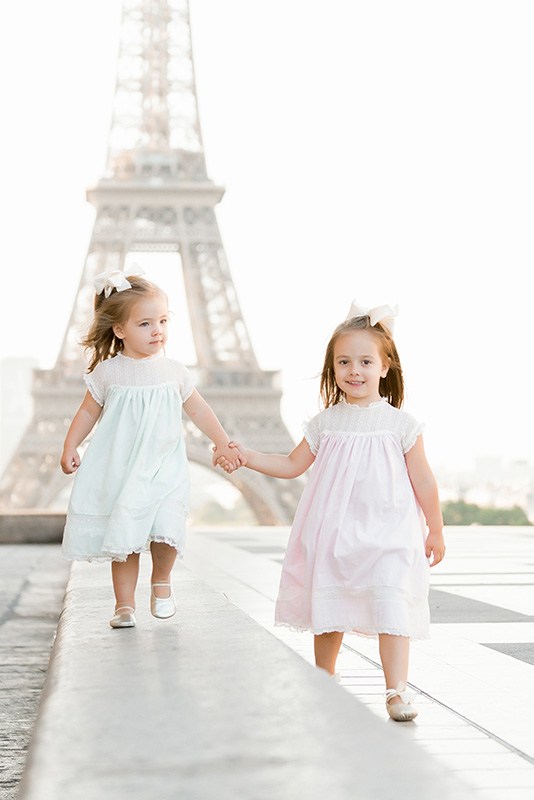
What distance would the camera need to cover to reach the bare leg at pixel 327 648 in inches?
125

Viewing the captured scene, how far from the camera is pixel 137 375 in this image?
3795 mm

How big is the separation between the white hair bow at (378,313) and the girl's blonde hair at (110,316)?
79 centimetres

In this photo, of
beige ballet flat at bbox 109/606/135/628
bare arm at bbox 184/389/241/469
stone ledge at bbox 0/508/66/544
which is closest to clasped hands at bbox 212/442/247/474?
bare arm at bbox 184/389/241/469

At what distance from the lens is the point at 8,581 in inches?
282

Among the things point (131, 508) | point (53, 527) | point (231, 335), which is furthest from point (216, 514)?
point (131, 508)

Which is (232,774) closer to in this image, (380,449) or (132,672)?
(132,672)

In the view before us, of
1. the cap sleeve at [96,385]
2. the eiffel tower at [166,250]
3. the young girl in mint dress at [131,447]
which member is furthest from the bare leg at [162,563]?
the eiffel tower at [166,250]

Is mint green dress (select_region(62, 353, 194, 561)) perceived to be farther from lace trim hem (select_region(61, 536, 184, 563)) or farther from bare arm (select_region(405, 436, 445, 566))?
bare arm (select_region(405, 436, 445, 566))

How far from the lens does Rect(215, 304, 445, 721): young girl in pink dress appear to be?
9.91 feet

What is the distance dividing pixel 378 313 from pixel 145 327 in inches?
35.7

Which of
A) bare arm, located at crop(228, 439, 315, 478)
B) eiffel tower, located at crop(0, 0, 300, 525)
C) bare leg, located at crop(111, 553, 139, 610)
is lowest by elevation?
bare leg, located at crop(111, 553, 139, 610)

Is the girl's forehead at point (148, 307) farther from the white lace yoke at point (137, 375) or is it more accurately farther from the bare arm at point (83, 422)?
the bare arm at point (83, 422)

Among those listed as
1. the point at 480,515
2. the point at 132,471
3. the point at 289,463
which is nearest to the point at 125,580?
the point at 132,471

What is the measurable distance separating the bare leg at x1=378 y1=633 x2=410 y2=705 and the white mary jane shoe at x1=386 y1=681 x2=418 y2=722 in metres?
0.05
